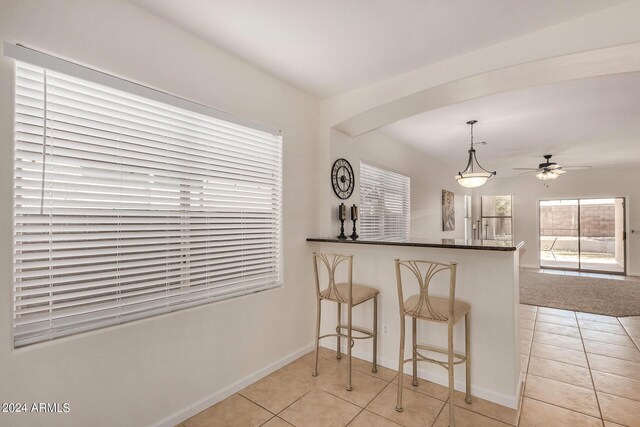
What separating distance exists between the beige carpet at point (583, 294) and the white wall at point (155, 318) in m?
4.55

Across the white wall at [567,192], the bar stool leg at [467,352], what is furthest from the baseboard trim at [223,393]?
the white wall at [567,192]

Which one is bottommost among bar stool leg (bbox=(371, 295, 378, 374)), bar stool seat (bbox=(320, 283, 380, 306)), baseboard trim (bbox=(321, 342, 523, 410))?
baseboard trim (bbox=(321, 342, 523, 410))

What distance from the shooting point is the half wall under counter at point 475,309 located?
2230 millimetres

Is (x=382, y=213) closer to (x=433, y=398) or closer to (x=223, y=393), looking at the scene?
(x=433, y=398)

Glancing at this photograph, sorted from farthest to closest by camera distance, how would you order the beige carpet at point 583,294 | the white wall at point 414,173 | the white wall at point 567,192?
the white wall at point 567,192
the beige carpet at point 583,294
the white wall at point 414,173

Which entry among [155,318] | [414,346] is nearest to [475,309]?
[414,346]

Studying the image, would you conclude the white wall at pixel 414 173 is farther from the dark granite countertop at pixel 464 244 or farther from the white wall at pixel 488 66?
the dark granite countertop at pixel 464 244

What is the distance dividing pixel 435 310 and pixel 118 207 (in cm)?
218

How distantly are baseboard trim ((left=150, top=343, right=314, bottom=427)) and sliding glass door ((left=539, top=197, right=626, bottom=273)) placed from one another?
28.6ft

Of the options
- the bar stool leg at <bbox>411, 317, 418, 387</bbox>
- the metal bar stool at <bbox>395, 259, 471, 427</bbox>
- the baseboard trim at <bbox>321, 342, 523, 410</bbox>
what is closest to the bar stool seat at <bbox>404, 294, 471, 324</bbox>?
the metal bar stool at <bbox>395, 259, 471, 427</bbox>

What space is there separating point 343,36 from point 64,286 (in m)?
2.36

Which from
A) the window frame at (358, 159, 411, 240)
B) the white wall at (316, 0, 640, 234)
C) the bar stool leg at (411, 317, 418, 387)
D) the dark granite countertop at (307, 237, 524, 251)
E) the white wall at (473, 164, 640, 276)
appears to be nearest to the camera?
the white wall at (316, 0, 640, 234)

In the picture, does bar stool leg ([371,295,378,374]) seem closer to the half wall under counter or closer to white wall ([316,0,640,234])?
the half wall under counter

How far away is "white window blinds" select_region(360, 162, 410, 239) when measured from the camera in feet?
13.9
